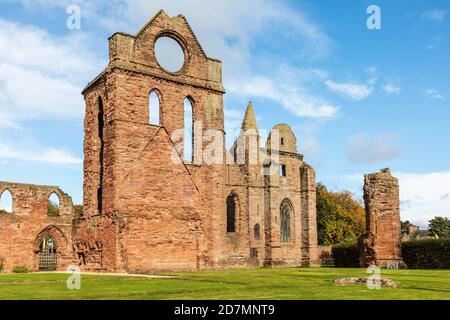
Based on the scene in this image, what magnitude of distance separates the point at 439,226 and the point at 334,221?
22.9 m

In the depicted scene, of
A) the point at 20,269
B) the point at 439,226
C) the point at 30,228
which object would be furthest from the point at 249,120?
the point at 439,226

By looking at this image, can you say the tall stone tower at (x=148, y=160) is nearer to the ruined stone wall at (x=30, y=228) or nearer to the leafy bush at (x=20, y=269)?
the ruined stone wall at (x=30, y=228)

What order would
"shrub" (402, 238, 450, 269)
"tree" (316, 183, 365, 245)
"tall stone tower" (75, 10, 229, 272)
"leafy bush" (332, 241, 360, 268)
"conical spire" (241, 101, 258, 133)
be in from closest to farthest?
1. "tall stone tower" (75, 10, 229, 272)
2. "shrub" (402, 238, 450, 269)
3. "leafy bush" (332, 241, 360, 268)
4. "conical spire" (241, 101, 258, 133)
5. "tree" (316, 183, 365, 245)

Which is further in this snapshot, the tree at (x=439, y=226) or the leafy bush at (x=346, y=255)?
the tree at (x=439, y=226)

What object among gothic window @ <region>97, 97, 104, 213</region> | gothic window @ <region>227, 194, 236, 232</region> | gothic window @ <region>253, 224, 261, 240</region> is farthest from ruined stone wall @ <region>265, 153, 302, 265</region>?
gothic window @ <region>97, 97, 104, 213</region>

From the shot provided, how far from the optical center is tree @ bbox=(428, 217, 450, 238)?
66.9 meters

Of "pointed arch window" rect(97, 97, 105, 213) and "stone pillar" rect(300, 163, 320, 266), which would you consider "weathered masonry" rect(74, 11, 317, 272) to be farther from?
"stone pillar" rect(300, 163, 320, 266)

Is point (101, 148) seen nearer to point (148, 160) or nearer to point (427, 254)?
point (148, 160)

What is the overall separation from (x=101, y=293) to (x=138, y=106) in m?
16.2

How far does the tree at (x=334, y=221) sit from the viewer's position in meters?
53.1

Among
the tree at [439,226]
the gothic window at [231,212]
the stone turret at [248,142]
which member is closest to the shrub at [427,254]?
the gothic window at [231,212]

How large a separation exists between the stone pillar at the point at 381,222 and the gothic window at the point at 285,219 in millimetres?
15009

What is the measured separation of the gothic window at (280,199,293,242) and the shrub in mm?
13375
